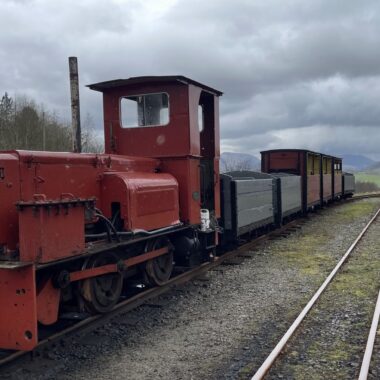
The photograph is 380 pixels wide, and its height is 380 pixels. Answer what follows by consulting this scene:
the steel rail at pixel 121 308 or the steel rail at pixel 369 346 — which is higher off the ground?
the steel rail at pixel 121 308

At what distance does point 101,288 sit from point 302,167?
1416cm

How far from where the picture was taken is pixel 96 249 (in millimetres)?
5230

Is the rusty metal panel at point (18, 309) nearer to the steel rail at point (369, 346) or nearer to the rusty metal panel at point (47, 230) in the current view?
the rusty metal panel at point (47, 230)

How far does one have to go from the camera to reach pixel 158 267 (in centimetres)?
723

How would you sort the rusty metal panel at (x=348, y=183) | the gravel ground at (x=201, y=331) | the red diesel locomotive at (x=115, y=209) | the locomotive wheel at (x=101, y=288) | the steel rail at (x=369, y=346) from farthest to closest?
the rusty metal panel at (x=348, y=183) → the locomotive wheel at (x=101, y=288) → the gravel ground at (x=201, y=331) → the red diesel locomotive at (x=115, y=209) → the steel rail at (x=369, y=346)

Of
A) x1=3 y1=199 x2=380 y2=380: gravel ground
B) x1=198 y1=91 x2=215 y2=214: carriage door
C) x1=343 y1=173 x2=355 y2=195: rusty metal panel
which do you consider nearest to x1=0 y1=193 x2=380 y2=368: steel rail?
x1=3 y1=199 x2=380 y2=380: gravel ground

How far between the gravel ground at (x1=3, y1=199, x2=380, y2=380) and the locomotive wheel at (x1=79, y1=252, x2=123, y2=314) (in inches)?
10.5

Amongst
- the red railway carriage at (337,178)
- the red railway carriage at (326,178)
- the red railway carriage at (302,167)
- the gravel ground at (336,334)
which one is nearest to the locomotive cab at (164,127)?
the gravel ground at (336,334)

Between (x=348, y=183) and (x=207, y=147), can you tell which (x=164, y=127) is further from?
(x=348, y=183)

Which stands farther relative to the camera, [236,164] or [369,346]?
[236,164]

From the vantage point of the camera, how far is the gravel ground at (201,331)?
177 inches

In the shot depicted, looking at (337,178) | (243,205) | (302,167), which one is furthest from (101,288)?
(337,178)

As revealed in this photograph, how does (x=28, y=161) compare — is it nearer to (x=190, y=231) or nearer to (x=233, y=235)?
(x=190, y=231)

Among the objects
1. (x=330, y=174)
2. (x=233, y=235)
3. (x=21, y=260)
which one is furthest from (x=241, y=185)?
(x=330, y=174)
